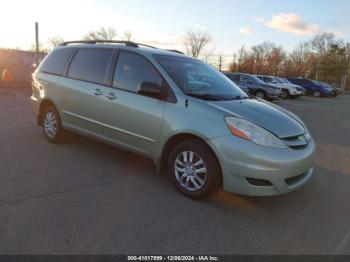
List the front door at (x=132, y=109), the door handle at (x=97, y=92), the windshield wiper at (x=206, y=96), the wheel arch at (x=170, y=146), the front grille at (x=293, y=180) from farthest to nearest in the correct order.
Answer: the door handle at (x=97, y=92) → the front door at (x=132, y=109) → the windshield wiper at (x=206, y=96) → the wheel arch at (x=170, y=146) → the front grille at (x=293, y=180)

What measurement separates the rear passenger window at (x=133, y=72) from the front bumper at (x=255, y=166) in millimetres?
1291

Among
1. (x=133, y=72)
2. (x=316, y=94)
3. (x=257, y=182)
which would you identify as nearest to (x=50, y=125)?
(x=133, y=72)

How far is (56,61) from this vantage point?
5.47m

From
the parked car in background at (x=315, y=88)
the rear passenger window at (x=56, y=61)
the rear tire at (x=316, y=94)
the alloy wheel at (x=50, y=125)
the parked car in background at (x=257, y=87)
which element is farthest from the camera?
the rear tire at (x=316, y=94)

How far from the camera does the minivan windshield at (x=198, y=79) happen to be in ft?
12.5

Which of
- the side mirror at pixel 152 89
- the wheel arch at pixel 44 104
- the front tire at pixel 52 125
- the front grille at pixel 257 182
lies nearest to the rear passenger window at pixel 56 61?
the wheel arch at pixel 44 104

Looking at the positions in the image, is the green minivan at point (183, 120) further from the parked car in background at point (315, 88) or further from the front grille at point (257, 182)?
the parked car in background at point (315, 88)

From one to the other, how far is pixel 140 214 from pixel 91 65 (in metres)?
2.68

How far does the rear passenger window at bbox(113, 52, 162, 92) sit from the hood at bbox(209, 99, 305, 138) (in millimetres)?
966

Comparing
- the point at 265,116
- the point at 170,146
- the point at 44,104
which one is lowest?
the point at 170,146

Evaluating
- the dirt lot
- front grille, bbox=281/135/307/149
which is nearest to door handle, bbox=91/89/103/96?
the dirt lot

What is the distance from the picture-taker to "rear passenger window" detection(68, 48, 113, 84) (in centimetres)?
451

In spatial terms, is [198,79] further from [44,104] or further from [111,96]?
[44,104]

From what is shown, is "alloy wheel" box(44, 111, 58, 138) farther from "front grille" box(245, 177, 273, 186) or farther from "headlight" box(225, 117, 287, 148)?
"front grille" box(245, 177, 273, 186)
